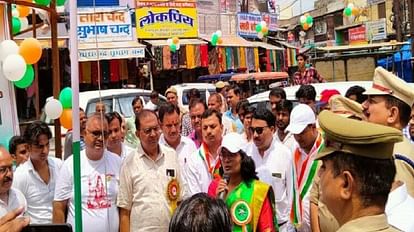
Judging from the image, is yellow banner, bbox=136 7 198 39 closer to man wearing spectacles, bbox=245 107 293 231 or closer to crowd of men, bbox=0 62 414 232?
crowd of men, bbox=0 62 414 232

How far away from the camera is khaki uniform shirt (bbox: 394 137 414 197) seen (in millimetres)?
2578

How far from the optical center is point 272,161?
169 inches

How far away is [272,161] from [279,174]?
0.12 meters

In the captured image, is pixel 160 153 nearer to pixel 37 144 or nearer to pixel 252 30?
pixel 37 144

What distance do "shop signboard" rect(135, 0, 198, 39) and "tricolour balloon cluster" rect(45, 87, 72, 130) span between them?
13450 mm

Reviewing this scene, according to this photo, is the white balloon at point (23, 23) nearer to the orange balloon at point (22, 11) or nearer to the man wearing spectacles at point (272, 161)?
the orange balloon at point (22, 11)

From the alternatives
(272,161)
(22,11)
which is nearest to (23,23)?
(22,11)

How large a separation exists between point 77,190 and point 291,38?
32.0 meters

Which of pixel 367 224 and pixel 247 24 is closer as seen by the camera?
pixel 367 224

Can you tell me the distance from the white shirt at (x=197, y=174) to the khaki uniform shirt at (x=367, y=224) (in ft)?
7.61

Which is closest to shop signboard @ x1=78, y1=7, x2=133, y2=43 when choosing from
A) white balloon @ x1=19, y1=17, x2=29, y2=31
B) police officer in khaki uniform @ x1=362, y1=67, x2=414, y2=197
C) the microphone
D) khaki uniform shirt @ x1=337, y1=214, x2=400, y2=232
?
white balloon @ x1=19, y1=17, x2=29, y2=31

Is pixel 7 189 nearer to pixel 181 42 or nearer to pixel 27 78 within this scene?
pixel 27 78

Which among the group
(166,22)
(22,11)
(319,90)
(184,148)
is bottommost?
(184,148)

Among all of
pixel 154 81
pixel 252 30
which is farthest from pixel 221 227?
pixel 252 30
